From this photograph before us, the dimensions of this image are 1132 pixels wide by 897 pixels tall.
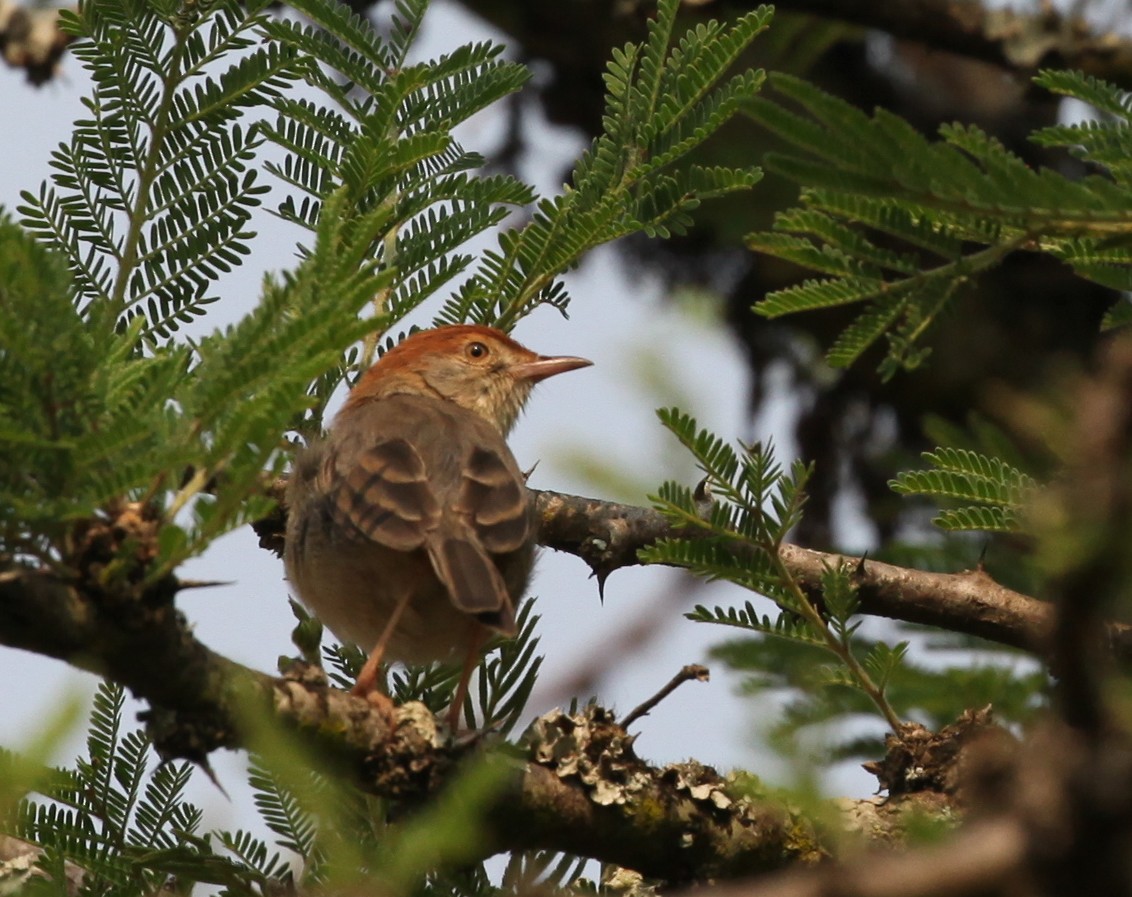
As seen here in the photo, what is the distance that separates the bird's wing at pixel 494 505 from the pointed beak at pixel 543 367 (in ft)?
7.22

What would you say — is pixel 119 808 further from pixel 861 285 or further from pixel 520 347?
pixel 520 347

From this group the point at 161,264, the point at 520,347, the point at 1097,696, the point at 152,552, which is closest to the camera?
the point at 1097,696

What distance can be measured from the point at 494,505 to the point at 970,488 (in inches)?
66.9

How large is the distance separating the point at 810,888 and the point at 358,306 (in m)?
1.97

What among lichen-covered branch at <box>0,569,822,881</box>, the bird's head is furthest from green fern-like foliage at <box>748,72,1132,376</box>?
the bird's head

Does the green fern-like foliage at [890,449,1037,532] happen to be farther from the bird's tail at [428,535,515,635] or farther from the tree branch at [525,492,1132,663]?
the bird's tail at [428,535,515,635]

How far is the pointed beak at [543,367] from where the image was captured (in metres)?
7.66

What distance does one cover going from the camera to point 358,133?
16.6 ft

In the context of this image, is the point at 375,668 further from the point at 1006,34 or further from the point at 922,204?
the point at 1006,34

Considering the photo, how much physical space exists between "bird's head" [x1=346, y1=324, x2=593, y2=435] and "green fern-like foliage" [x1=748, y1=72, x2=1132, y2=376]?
295 centimetres

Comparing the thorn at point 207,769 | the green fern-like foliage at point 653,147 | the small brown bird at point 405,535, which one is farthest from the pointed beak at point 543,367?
the thorn at point 207,769

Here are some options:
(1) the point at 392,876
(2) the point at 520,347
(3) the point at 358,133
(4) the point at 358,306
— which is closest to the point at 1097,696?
(1) the point at 392,876

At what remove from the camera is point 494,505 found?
520 centimetres

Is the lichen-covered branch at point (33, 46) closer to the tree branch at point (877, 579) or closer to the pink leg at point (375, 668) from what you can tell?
the tree branch at point (877, 579)
